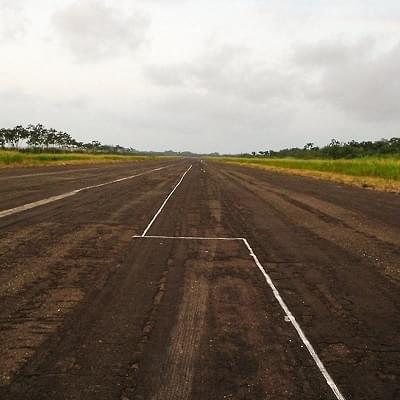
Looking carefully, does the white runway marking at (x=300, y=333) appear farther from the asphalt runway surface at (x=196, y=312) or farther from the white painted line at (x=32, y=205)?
the white painted line at (x=32, y=205)

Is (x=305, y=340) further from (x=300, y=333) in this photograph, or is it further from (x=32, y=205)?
(x=32, y=205)

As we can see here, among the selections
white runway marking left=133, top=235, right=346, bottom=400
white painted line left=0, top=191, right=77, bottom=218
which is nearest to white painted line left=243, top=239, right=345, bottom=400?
white runway marking left=133, top=235, right=346, bottom=400

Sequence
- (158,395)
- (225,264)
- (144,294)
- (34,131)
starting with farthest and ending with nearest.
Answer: (34,131) → (225,264) → (144,294) → (158,395)

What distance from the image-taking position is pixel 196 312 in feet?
17.6

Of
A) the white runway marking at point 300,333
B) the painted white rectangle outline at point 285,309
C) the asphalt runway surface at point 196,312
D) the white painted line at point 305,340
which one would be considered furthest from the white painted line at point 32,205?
the white painted line at point 305,340

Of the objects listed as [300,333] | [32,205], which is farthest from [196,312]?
[32,205]

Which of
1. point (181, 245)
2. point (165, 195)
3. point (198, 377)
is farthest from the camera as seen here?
point (165, 195)

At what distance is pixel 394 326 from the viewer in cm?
512

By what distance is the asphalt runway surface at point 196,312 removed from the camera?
3766 mm

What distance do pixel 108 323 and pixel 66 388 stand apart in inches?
53.8

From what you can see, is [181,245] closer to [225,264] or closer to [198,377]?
[225,264]

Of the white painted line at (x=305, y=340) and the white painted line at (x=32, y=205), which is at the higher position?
the white painted line at (x=305, y=340)

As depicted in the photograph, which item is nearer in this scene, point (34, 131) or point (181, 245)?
point (181, 245)

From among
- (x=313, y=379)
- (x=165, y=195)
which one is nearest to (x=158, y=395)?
(x=313, y=379)
